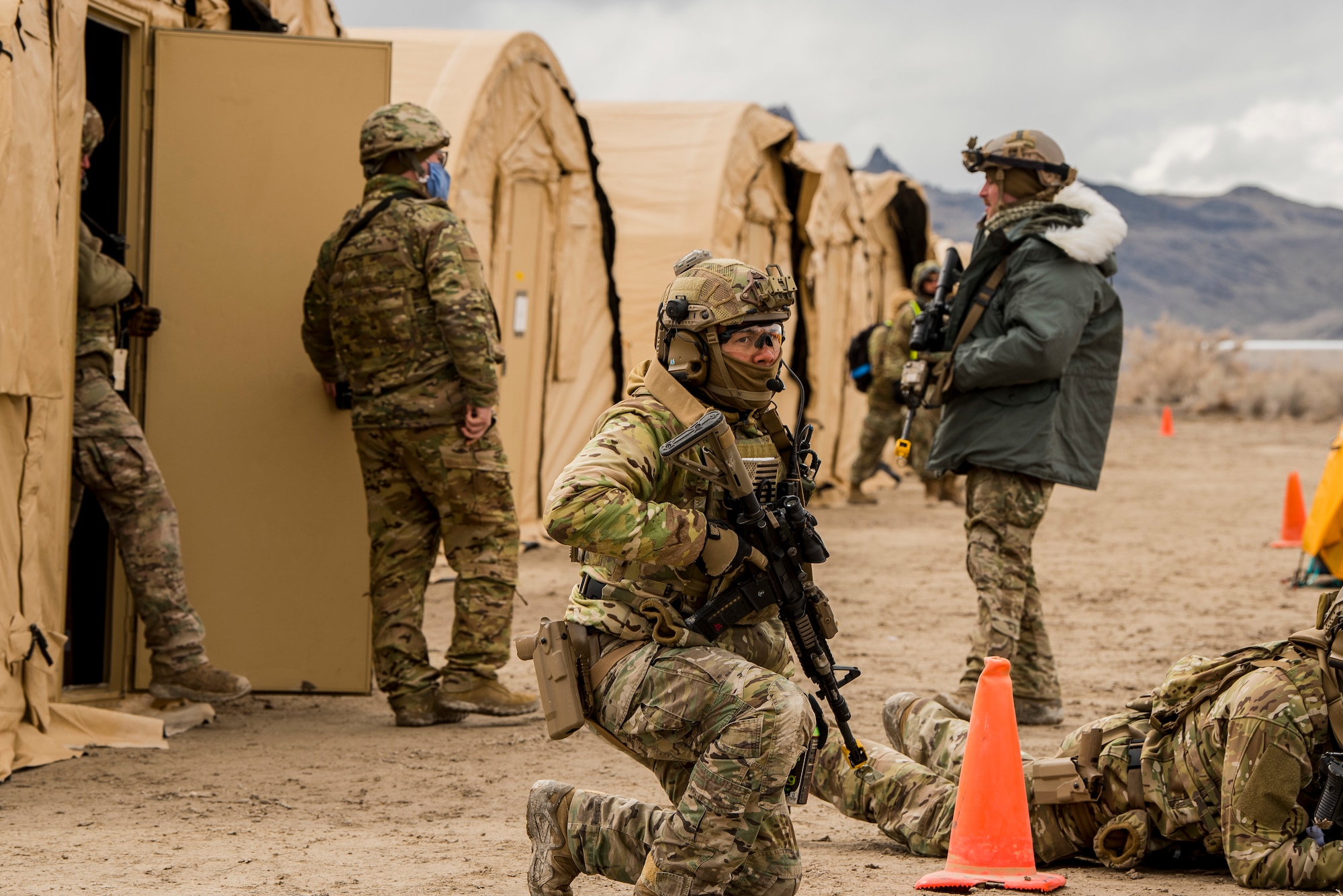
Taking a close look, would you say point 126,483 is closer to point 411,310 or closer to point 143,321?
→ point 143,321

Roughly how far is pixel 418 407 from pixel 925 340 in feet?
6.51

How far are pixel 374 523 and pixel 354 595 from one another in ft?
1.85

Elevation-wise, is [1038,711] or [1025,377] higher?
[1025,377]

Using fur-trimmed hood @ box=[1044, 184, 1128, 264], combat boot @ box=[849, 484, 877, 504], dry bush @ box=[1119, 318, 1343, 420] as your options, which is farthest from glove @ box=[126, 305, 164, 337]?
dry bush @ box=[1119, 318, 1343, 420]

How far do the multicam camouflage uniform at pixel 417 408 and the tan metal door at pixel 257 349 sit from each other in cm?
36

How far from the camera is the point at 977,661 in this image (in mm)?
5539

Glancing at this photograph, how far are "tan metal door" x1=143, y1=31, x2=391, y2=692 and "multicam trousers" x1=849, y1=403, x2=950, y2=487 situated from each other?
8499mm

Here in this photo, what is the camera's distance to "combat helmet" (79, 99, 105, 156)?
5.39 metres

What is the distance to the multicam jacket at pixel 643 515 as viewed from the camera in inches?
123

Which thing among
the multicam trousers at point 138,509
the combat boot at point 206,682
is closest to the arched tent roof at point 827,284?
the multicam trousers at point 138,509

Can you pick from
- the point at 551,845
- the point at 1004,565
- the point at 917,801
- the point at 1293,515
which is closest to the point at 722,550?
the point at 551,845

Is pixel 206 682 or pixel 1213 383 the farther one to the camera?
pixel 1213 383

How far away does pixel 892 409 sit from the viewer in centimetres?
1396

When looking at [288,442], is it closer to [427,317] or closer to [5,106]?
[427,317]
